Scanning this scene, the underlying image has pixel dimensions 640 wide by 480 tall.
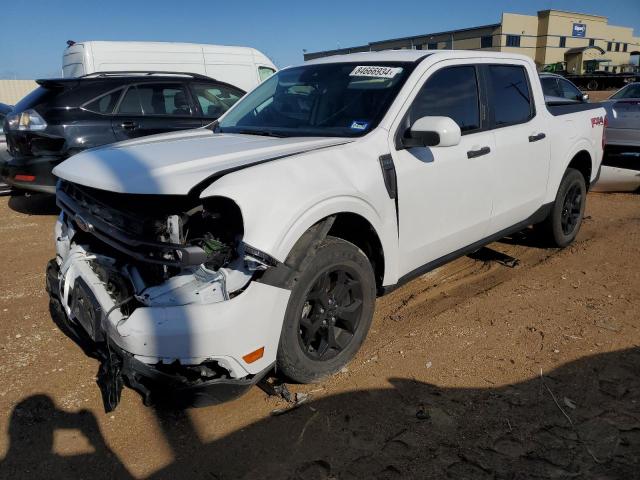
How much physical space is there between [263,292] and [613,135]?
8.53 m

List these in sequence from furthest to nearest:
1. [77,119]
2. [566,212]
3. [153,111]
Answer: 1. [153,111]
2. [77,119]
3. [566,212]

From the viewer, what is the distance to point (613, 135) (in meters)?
8.92

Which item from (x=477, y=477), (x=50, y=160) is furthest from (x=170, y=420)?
(x=50, y=160)

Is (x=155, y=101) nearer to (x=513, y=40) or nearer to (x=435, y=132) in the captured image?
(x=435, y=132)

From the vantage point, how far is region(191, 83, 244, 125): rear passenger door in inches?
287

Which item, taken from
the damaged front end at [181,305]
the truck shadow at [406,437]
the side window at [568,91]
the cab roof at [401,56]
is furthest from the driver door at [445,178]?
the side window at [568,91]

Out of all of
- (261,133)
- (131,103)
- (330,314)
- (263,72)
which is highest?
(263,72)

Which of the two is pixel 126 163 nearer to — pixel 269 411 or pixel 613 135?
pixel 269 411

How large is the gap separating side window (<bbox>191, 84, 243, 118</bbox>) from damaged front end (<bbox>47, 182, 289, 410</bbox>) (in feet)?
16.1

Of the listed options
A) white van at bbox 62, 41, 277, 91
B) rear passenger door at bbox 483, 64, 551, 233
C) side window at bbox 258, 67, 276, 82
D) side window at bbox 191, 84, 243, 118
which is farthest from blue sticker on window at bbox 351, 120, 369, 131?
side window at bbox 258, 67, 276, 82

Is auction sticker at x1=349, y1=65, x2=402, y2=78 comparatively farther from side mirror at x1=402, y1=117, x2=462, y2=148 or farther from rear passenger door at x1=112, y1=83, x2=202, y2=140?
rear passenger door at x1=112, y1=83, x2=202, y2=140

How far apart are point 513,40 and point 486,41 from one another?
324cm

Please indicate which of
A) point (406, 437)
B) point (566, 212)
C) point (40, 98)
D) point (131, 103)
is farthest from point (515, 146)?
point (40, 98)

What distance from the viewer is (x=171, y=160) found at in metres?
2.81
